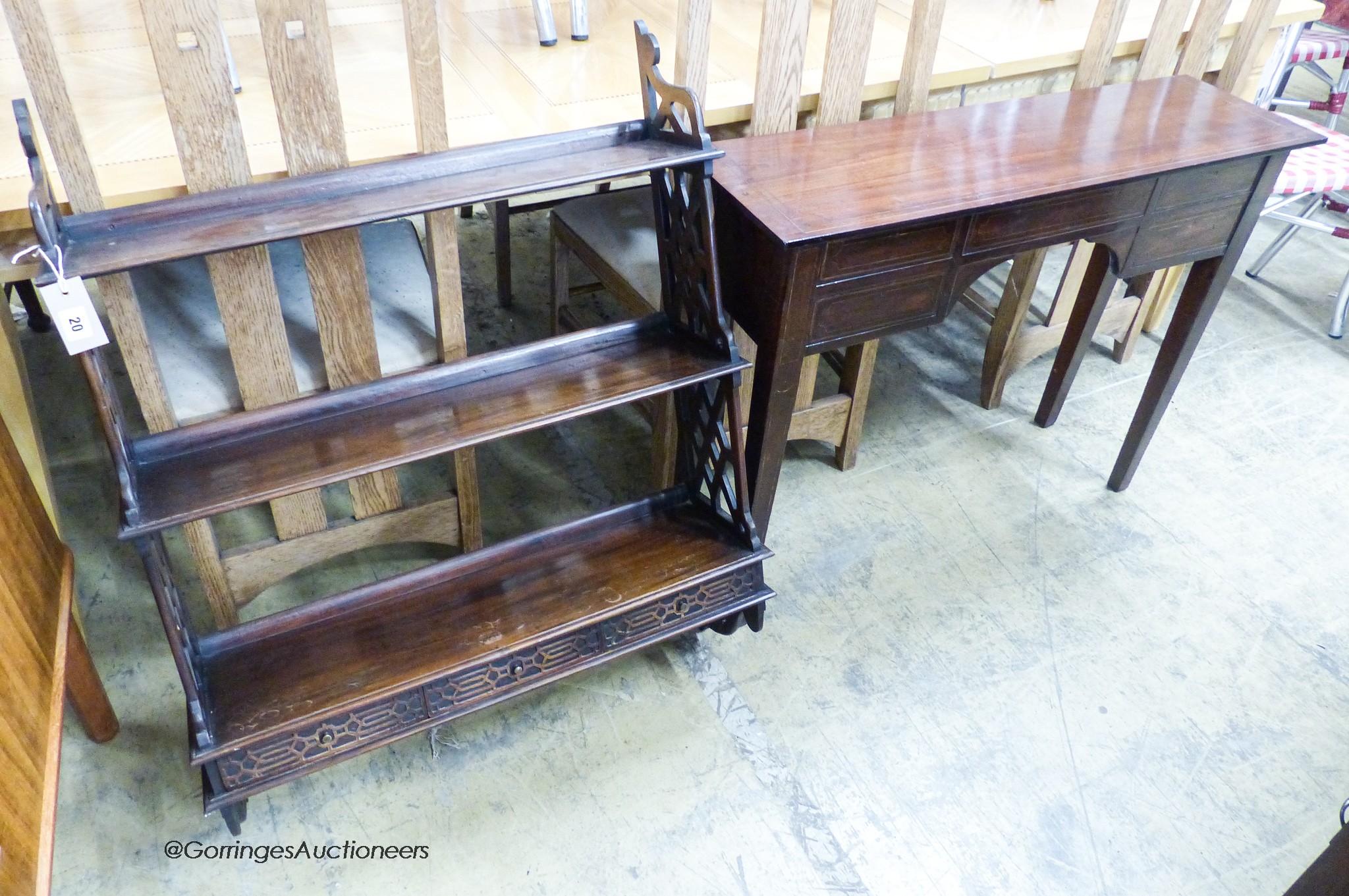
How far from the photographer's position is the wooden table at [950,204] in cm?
167

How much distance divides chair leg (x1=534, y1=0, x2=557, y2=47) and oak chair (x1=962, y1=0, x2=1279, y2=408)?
118cm

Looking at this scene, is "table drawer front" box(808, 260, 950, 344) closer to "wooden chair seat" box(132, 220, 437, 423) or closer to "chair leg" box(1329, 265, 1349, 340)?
"wooden chair seat" box(132, 220, 437, 423)

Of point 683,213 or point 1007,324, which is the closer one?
point 683,213

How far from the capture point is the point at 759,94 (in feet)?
6.10

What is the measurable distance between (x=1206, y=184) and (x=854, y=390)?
85 cm

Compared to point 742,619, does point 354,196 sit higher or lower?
higher

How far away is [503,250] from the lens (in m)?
2.85

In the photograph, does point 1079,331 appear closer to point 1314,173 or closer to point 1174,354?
point 1174,354

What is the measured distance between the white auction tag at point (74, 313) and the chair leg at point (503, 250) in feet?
4.88

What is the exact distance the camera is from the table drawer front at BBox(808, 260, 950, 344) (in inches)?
67.1

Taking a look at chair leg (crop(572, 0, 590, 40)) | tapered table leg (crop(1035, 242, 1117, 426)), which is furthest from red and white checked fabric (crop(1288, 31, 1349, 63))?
chair leg (crop(572, 0, 590, 40))

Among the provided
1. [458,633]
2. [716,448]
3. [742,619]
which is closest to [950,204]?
[716,448]

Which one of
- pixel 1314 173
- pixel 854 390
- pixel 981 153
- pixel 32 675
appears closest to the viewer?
pixel 32 675

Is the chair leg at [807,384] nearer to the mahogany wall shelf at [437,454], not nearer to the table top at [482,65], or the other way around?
the mahogany wall shelf at [437,454]
